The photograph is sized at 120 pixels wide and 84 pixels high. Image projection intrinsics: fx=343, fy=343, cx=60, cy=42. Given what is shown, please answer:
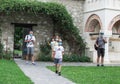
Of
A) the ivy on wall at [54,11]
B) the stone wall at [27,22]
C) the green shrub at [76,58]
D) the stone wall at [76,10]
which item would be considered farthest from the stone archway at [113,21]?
the stone wall at [27,22]

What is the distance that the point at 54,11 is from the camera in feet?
67.2

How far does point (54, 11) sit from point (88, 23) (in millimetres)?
2644

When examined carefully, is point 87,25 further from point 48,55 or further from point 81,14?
point 48,55

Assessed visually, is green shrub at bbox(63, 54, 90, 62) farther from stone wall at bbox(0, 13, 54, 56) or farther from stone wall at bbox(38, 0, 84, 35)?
stone wall at bbox(38, 0, 84, 35)

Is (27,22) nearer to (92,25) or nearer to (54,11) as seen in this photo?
(54,11)

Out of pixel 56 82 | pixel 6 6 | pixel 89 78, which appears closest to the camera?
pixel 56 82

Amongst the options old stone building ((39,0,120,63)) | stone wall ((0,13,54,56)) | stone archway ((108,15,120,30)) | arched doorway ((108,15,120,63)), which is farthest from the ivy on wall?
stone archway ((108,15,120,30))

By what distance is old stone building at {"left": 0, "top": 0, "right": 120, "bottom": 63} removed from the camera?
20234mm

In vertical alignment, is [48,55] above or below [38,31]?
below

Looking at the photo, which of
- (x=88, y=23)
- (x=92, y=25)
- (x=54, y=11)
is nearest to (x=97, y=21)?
(x=92, y=25)

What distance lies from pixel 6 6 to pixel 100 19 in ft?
18.3

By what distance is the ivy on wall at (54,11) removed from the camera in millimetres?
20047

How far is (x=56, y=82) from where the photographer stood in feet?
36.4

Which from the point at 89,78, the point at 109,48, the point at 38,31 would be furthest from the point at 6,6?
the point at 89,78
